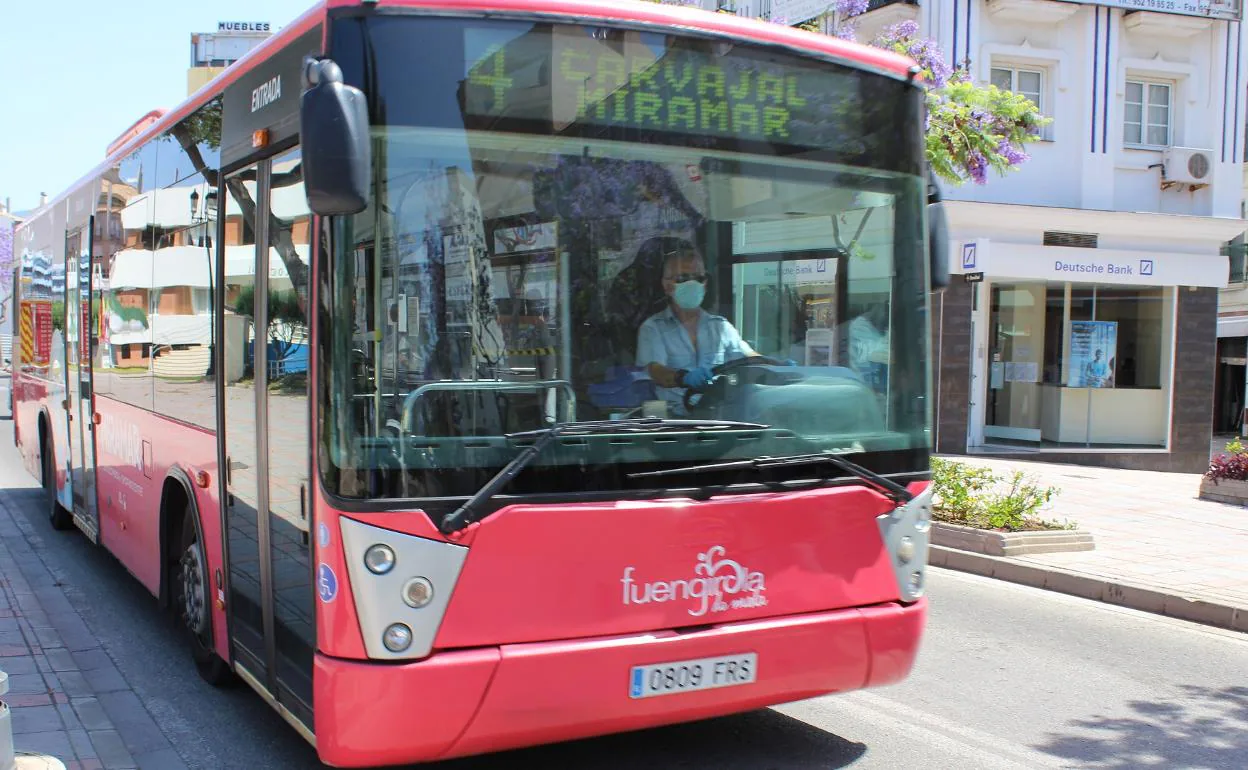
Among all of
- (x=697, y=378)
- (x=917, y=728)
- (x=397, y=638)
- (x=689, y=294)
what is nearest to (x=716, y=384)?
(x=697, y=378)

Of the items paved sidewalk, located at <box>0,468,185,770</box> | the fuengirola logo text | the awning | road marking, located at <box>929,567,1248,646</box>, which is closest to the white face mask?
the fuengirola logo text

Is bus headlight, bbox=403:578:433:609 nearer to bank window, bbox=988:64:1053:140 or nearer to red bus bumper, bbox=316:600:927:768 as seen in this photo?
red bus bumper, bbox=316:600:927:768

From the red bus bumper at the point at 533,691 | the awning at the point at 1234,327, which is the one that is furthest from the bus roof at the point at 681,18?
the awning at the point at 1234,327

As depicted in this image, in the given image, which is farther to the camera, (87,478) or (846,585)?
(87,478)

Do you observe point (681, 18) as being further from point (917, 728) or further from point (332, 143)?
point (917, 728)

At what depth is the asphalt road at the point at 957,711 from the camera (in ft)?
16.4

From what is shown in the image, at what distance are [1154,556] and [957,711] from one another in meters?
5.04

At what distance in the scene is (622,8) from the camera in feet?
13.8

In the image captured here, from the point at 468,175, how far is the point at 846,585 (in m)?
2.10

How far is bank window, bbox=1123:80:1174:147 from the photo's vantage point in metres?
21.2

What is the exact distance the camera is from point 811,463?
439 cm

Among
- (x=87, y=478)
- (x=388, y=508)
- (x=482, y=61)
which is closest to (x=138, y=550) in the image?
(x=87, y=478)

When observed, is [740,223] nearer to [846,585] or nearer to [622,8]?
[622,8]

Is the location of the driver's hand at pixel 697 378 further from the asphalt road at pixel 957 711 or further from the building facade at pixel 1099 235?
the building facade at pixel 1099 235
